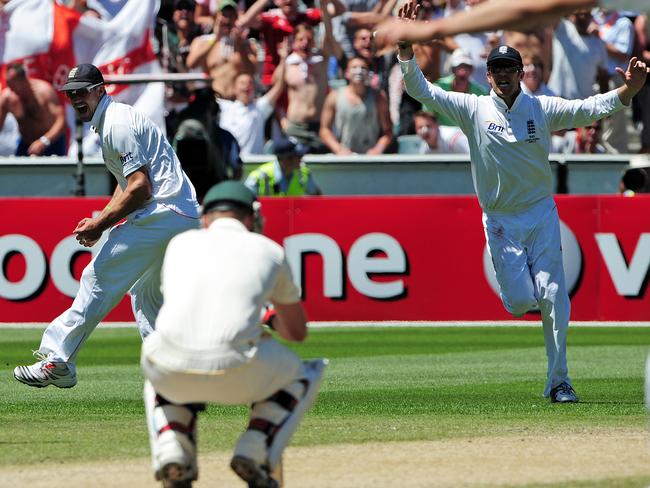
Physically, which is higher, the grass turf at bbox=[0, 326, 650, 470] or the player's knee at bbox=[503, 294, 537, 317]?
the player's knee at bbox=[503, 294, 537, 317]

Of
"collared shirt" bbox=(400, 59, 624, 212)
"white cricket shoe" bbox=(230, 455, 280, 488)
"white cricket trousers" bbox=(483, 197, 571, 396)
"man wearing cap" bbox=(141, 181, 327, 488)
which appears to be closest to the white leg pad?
"man wearing cap" bbox=(141, 181, 327, 488)

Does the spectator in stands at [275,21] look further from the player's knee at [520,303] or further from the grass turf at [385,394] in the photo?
the player's knee at [520,303]

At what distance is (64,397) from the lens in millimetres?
11031

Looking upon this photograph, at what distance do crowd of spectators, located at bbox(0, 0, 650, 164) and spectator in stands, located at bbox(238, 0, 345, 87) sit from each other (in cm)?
2

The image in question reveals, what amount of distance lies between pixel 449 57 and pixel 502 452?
41.3ft

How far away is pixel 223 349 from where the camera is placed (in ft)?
19.7

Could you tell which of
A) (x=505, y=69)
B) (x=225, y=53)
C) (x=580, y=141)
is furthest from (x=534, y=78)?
(x=505, y=69)

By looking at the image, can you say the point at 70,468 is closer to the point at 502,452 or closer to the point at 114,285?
the point at 502,452

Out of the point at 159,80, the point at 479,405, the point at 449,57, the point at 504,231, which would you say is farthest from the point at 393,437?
the point at 449,57

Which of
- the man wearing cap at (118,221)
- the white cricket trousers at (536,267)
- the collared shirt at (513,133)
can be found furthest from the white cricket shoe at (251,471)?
the collared shirt at (513,133)

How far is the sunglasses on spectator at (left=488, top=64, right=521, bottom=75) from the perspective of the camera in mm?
10750

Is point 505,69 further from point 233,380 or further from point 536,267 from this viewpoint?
point 233,380

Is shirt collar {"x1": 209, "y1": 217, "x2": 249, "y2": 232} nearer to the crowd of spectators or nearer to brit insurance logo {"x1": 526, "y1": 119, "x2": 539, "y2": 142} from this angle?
brit insurance logo {"x1": 526, "y1": 119, "x2": 539, "y2": 142}

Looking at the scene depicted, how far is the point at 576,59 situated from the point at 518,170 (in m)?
9.37
